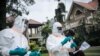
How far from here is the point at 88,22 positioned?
75.7ft

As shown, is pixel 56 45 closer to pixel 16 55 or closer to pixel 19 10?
pixel 16 55

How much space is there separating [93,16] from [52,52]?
16.9 meters

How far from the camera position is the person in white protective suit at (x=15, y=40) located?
5.27 metres

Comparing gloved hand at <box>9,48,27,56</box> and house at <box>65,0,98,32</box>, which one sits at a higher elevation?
house at <box>65,0,98,32</box>

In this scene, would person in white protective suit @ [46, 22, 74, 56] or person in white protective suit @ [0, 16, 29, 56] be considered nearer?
person in white protective suit @ [0, 16, 29, 56]

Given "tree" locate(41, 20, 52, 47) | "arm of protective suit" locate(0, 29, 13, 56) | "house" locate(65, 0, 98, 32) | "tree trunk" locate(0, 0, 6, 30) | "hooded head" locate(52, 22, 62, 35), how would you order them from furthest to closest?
"house" locate(65, 0, 98, 32) < "tree" locate(41, 20, 52, 47) < "tree trunk" locate(0, 0, 6, 30) < "hooded head" locate(52, 22, 62, 35) < "arm of protective suit" locate(0, 29, 13, 56)

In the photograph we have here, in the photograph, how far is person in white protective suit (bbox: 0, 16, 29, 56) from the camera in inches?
208

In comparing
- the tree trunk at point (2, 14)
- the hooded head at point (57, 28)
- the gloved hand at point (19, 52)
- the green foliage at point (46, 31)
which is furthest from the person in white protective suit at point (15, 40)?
the green foliage at point (46, 31)

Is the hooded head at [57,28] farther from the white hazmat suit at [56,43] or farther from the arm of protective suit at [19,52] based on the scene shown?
the arm of protective suit at [19,52]

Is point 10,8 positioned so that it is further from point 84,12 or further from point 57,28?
point 84,12

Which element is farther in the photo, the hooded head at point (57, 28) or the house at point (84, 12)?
the house at point (84, 12)

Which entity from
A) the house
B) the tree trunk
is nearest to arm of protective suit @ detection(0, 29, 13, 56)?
the tree trunk

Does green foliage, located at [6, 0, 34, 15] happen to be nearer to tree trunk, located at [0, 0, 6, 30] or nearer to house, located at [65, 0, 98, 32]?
tree trunk, located at [0, 0, 6, 30]

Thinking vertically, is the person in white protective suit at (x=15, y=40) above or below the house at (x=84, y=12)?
below
